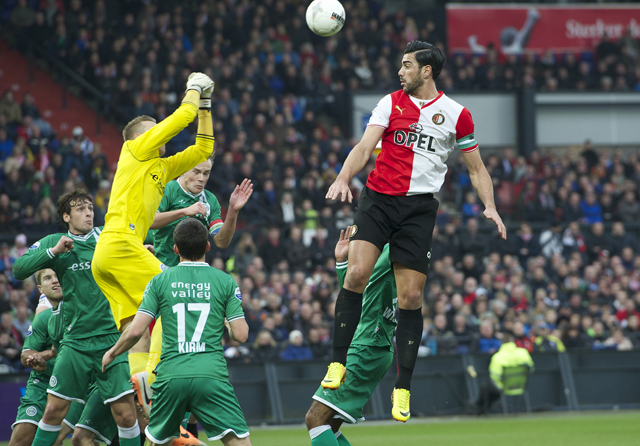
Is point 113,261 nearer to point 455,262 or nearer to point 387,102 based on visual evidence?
point 387,102

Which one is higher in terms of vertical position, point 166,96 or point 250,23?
point 250,23

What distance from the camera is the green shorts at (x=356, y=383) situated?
7.14 m

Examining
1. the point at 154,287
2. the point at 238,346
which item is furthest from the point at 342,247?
the point at 238,346

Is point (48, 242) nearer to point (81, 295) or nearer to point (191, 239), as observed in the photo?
point (81, 295)

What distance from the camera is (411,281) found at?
6.93 metres

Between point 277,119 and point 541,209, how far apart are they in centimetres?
687

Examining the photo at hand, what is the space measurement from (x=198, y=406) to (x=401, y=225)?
2.11m

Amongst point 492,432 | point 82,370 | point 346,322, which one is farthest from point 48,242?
point 492,432

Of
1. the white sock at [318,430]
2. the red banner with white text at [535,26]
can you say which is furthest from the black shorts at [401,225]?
the red banner with white text at [535,26]

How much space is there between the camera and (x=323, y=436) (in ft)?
23.0

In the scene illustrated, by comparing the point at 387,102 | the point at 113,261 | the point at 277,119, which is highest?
the point at 277,119

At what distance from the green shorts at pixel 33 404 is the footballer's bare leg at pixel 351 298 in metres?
3.19

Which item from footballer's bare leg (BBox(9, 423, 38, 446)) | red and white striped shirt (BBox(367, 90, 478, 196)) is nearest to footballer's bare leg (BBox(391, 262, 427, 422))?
red and white striped shirt (BBox(367, 90, 478, 196))

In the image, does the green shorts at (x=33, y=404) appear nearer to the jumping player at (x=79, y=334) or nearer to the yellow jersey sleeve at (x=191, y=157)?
the jumping player at (x=79, y=334)
